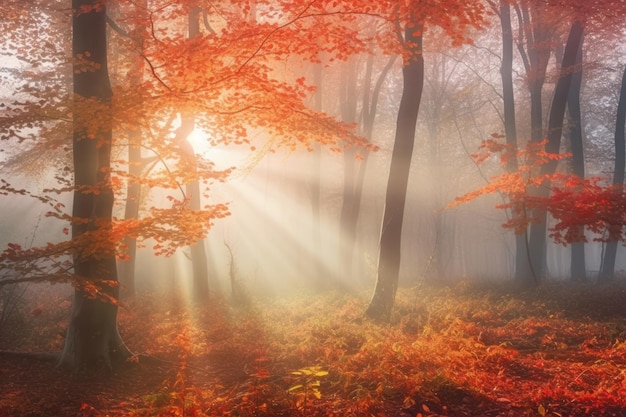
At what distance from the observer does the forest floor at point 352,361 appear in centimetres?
579

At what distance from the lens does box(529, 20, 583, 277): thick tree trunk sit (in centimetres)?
1565

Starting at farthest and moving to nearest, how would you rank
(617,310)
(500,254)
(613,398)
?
(500,254), (617,310), (613,398)

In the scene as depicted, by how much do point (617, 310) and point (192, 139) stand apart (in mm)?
13435

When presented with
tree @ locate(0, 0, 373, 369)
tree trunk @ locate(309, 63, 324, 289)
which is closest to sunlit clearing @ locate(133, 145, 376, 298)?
tree trunk @ locate(309, 63, 324, 289)

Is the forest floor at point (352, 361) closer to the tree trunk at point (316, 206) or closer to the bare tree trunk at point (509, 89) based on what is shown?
the bare tree trunk at point (509, 89)

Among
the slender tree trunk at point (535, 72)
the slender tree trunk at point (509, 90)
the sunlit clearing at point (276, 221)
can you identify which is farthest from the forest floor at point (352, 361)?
the sunlit clearing at point (276, 221)

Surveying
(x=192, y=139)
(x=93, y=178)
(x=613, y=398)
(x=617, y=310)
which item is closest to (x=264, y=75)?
(x=93, y=178)

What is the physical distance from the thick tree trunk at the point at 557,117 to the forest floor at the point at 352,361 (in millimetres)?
2454

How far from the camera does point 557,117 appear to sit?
1631 cm

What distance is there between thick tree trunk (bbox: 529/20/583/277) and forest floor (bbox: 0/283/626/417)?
245 cm

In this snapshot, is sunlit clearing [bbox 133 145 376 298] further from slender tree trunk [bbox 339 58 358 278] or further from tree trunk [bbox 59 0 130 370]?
tree trunk [bbox 59 0 130 370]

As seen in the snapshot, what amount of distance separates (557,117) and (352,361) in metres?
12.6

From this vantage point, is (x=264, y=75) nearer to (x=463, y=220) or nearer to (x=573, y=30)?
(x=573, y=30)

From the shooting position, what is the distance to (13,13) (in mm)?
11305
